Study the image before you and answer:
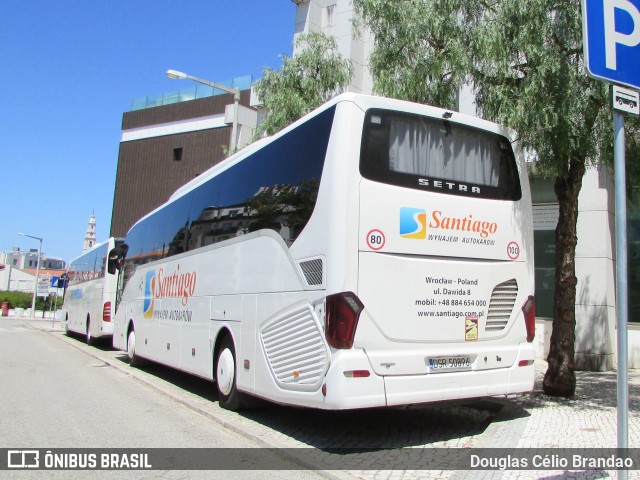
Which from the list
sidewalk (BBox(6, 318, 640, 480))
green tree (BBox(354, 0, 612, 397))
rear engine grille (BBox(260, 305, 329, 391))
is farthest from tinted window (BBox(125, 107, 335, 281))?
green tree (BBox(354, 0, 612, 397))

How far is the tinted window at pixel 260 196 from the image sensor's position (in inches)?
254

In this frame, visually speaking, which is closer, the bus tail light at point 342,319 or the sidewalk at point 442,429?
the sidewalk at point 442,429

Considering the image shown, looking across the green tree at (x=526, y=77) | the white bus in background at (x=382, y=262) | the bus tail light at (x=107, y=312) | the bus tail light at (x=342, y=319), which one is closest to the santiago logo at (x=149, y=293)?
the white bus in background at (x=382, y=262)

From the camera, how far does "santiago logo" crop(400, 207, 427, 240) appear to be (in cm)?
609

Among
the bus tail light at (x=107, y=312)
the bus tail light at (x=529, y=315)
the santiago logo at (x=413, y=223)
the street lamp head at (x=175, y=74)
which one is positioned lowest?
the bus tail light at (x=107, y=312)

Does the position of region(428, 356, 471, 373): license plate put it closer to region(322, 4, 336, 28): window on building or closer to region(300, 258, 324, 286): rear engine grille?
region(300, 258, 324, 286): rear engine grille

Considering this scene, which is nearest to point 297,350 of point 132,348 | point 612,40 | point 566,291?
point 612,40

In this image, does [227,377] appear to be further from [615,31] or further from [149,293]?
[615,31]

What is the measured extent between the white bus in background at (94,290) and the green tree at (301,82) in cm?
581

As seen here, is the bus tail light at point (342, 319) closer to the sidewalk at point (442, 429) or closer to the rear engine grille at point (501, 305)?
the sidewalk at point (442, 429)

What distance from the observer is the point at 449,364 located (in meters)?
6.30

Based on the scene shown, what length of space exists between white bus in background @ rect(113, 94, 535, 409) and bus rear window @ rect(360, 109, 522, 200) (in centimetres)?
2

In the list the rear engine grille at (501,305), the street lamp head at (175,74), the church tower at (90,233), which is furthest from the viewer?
the church tower at (90,233)

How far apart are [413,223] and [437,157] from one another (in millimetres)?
914
